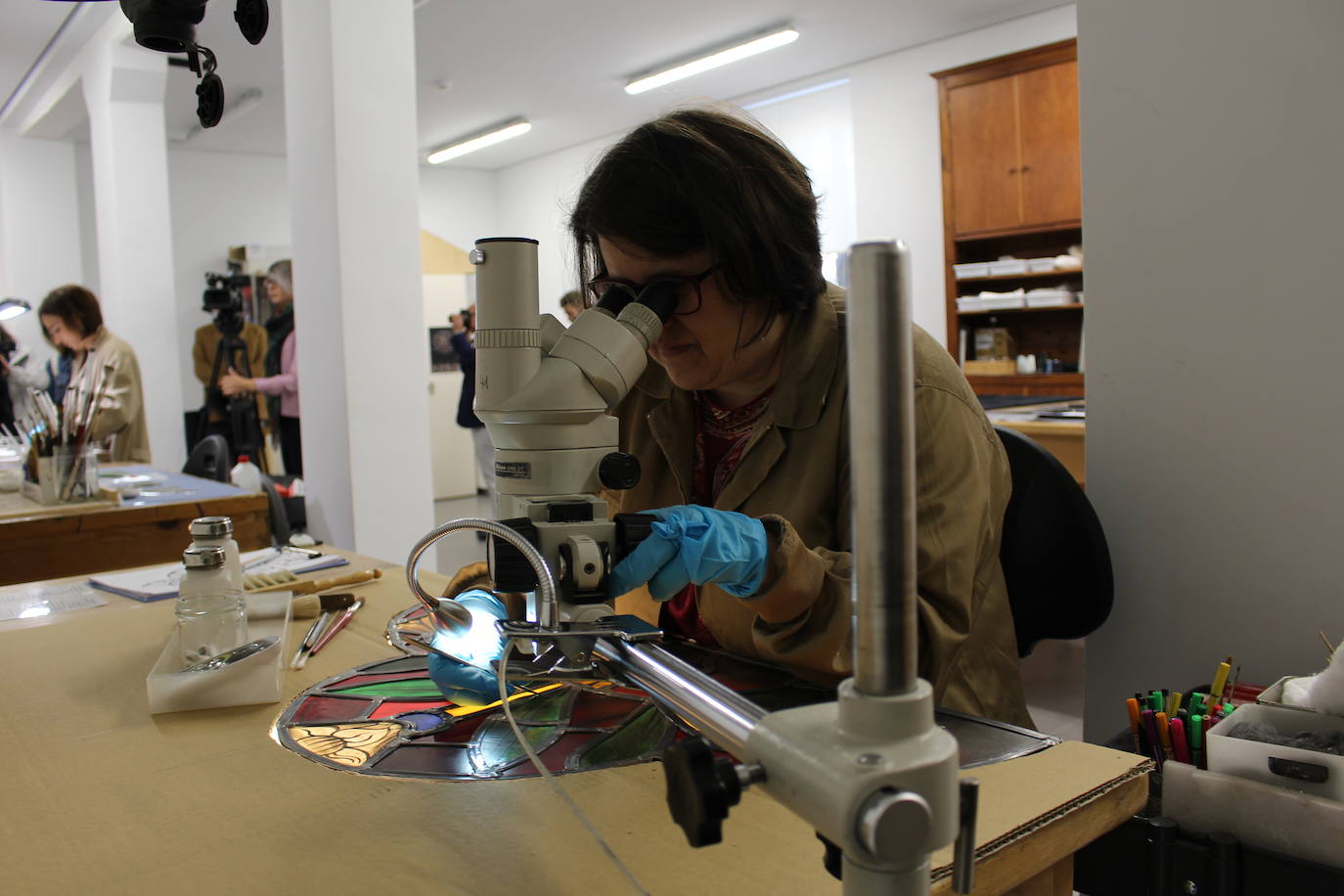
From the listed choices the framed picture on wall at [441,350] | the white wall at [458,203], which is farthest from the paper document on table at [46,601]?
the white wall at [458,203]

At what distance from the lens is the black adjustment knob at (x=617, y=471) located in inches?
33.9

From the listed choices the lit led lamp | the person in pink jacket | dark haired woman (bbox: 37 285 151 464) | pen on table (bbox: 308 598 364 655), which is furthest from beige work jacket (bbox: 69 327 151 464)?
pen on table (bbox: 308 598 364 655)

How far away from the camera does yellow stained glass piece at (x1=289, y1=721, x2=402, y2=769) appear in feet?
2.89

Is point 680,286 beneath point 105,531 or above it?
above

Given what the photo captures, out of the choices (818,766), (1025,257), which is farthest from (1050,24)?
(818,766)

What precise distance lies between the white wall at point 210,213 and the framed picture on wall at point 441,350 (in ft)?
5.79

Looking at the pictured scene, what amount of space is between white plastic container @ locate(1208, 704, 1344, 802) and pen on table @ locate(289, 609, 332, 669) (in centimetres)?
101

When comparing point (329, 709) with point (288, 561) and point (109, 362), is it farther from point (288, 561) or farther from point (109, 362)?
point (109, 362)

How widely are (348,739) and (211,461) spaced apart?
9.28 feet

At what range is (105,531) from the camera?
90.4 inches

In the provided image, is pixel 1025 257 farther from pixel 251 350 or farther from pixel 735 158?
pixel 735 158

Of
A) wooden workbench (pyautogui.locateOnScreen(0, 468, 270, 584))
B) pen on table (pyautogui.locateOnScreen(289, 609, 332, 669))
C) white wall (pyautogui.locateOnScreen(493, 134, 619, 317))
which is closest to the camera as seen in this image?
pen on table (pyautogui.locateOnScreen(289, 609, 332, 669))

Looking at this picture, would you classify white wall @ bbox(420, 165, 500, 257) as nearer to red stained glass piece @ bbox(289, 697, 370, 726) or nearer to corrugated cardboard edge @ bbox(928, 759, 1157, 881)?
red stained glass piece @ bbox(289, 697, 370, 726)

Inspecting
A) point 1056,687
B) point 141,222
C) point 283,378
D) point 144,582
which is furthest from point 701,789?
point 141,222
